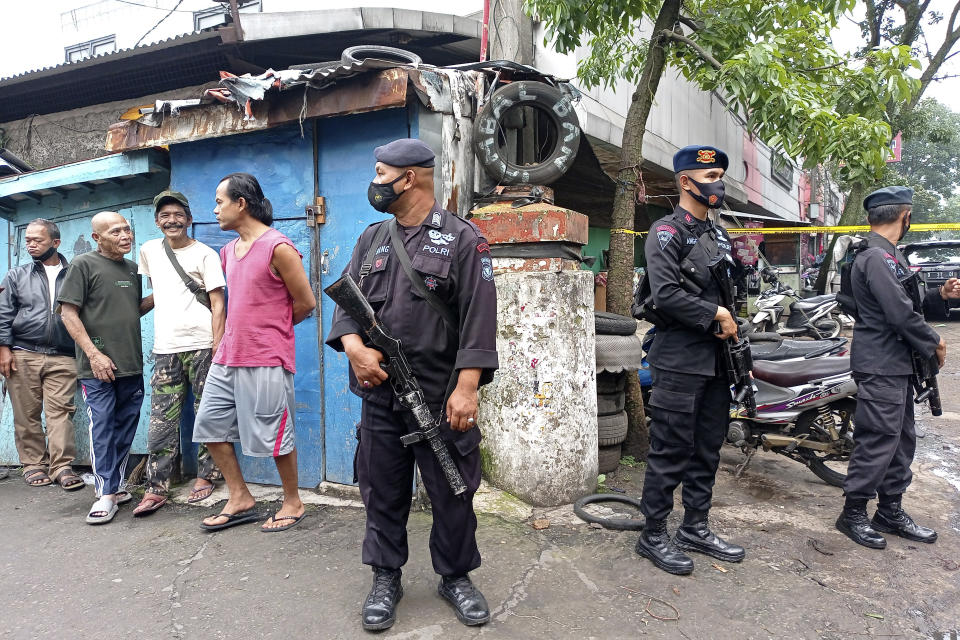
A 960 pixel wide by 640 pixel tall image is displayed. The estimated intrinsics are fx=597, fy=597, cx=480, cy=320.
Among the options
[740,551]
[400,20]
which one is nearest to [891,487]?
[740,551]

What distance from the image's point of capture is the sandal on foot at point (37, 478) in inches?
176

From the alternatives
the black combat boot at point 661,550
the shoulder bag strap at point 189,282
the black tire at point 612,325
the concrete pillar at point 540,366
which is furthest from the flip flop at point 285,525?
the black tire at point 612,325

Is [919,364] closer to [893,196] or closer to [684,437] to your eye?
Result: [893,196]

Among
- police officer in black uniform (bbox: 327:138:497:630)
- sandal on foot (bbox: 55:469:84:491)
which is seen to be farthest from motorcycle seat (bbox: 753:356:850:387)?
sandal on foot (bbox: 55:469:84:491)

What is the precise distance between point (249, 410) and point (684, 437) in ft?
7.50

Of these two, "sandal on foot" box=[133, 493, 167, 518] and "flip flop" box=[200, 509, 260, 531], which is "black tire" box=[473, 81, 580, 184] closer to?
"flip flop" box=[200, 509, 260, 531]

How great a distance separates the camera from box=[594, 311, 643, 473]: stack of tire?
4.09 m

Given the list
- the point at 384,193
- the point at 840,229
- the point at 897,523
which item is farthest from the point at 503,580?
the point at 840,229

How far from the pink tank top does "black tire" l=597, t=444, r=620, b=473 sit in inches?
88.3

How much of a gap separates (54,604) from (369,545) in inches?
59.2

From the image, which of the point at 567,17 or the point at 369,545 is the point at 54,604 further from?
the point at 567,17

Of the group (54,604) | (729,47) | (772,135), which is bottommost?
(54,604)

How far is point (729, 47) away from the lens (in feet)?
14.6

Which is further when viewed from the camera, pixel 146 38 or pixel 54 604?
pixel 146 38
